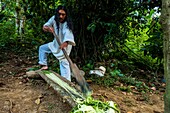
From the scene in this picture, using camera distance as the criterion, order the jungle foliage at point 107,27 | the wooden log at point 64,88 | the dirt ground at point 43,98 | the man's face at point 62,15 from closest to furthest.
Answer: the wooden log at point 64,88 < the dirt ground at point 43,98 < the man's face at point 62,15 < the jungle foliage at point 107,27

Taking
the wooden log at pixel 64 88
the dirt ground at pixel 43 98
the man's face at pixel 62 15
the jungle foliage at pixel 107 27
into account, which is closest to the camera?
the wooden log at pixel 64 88

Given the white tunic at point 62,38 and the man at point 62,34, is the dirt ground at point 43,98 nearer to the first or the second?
the man at point 62,34

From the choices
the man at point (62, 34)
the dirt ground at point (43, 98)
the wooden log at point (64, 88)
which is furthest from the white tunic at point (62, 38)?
the dirt ground at point (43, 98)

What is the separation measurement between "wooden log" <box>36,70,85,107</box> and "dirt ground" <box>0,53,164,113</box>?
0.12 meters

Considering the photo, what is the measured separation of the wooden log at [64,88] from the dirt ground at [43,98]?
0.12 m

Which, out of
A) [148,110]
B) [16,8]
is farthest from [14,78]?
[16,8]

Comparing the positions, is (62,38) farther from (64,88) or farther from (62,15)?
(64,88)

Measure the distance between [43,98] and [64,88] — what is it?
37 cm

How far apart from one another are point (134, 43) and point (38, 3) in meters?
3.10

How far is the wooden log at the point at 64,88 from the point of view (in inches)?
136

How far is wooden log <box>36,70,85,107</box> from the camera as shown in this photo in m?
3.46

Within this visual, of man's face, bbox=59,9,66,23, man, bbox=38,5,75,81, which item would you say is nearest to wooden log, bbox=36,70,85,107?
man, bbox=38,5,75,81

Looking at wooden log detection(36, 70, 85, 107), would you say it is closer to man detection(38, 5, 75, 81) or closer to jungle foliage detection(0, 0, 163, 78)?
man detection(38, 5, 75, 81)

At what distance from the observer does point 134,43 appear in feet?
25.9
